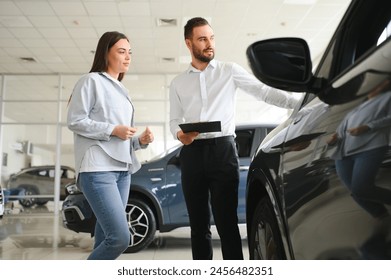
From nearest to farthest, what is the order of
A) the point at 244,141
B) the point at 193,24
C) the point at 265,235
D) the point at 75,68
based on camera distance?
the point at 265,235
the point at 193,24
the point at 244,141
the point at 75,68

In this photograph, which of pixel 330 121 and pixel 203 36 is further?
pixel 203 36

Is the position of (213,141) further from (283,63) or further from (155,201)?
(155,201)

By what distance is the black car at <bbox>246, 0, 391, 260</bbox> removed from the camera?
0.61 metres

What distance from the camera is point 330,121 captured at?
770mm

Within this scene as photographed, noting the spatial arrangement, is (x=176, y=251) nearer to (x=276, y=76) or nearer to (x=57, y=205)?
(x=276, y=76)

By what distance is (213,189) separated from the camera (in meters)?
1.81

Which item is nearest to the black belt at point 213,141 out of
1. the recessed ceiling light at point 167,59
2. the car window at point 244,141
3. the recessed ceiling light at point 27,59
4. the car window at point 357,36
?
the car window at point 357,36

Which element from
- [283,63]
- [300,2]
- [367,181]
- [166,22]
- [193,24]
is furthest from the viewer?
[166,22]

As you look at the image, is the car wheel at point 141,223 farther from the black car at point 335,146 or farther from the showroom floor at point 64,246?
the black car at point 335,146

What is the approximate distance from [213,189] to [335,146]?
3.68ft

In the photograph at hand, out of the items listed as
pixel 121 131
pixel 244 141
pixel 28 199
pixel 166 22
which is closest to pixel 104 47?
pixel 121 131

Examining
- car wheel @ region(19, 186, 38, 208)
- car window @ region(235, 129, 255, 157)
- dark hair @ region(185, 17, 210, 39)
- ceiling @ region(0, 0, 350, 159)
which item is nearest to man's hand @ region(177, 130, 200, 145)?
dark hair @ region(185, 17, 210, 39)

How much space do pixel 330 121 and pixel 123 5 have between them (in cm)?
623
